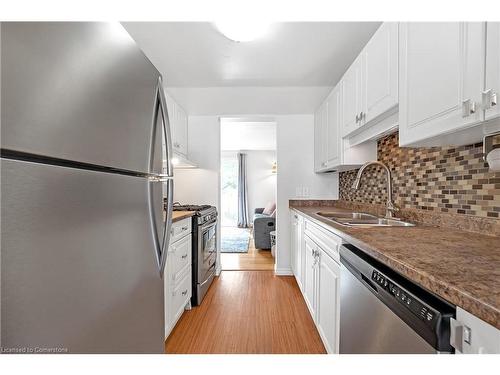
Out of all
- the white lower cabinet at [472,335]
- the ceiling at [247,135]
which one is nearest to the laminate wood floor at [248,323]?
the white lower cabinet at [472,335]

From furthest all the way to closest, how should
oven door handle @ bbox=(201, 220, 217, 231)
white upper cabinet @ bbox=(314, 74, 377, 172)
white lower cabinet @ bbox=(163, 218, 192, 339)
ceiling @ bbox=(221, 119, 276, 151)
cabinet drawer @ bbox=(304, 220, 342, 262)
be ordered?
ceiling @ bbox=(221, 119, 276, 151) < oven door handle @ bbox=(201, 220, 217, 231) < white upper cabinet @ bbox=(314, 74, 377, 172) < white lower cabinet @ bbox=(163, 218, 192, 339) < cabinet drawer @ bbox=(304, 220, 342, 262)

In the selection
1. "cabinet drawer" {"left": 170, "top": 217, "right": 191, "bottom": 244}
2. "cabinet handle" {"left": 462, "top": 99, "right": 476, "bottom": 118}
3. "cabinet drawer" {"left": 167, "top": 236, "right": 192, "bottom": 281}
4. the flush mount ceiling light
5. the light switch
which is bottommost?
"cabinet drawer" {"left": 167, "top": 236, "right": 192, "bottom": 281}

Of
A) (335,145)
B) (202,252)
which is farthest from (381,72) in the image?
(202,252)

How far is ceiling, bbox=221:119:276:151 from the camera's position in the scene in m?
4.94

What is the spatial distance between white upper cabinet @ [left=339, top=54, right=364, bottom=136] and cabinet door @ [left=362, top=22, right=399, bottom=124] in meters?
0.09

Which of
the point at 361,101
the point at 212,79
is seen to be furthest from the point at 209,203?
the point at 361,101

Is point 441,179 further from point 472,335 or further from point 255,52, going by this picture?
point 255,52

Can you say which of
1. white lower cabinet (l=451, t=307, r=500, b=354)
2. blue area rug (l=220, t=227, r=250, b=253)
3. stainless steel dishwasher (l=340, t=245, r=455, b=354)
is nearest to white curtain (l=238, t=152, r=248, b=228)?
blue area rug (l=220, t=227, r=250, b=253)

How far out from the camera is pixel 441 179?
1.42 metres

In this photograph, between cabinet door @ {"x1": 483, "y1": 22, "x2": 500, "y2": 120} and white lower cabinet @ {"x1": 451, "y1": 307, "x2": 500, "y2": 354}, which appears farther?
cabinet door @ {"x1": 483, "y1": 22, "x2": 500, "y2": 120}

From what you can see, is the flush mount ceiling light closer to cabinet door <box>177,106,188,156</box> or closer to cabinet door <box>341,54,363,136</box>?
cabinet door <box>341,54,363,136</box>

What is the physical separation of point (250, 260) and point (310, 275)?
1963 millimetres

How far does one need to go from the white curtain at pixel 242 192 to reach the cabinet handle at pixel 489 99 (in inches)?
268

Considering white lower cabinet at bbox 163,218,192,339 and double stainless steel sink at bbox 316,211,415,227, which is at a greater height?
double stainless steel sink at bbox 316,211,415,227
